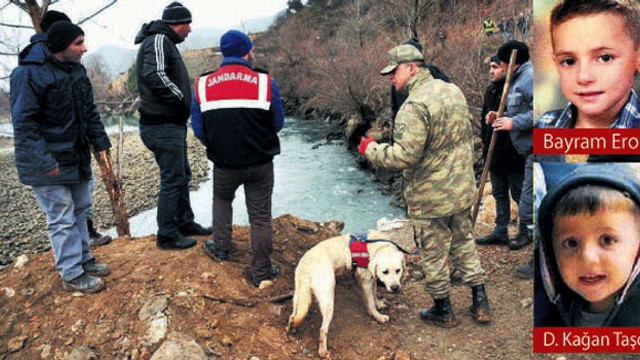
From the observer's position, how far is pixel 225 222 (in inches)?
162

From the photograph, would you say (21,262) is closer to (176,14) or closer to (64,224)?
(64,224)

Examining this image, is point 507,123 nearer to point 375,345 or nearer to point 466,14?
point 375,345

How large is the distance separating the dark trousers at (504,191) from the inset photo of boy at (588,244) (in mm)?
3131

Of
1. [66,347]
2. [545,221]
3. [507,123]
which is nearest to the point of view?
[545,221]

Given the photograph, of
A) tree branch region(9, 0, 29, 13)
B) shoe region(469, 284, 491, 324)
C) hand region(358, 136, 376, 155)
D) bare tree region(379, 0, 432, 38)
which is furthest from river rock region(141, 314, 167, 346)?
bare tree region(379, 0, 432, 38)

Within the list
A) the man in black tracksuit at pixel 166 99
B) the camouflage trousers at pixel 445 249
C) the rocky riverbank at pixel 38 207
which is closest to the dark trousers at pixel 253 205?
the man in black tracksuit at pixel 166 99

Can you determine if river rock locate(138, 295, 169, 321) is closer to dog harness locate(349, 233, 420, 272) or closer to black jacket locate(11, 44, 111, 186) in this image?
black jacket locate(11, 44, 111, 186)

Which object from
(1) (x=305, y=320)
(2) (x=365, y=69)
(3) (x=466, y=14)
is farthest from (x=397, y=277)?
(3) (x=466, y=14)

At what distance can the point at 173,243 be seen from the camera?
14.4ft

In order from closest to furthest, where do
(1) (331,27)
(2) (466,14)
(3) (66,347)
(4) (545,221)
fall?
1. (4) (545,221)
2. (3) (66,347)
3. (2) (466,14)
4. (1) (331,27)

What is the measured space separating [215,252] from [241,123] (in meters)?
1.46

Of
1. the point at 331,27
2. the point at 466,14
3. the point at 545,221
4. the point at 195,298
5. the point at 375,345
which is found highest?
the point at 331,27

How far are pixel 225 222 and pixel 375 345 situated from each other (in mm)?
1852

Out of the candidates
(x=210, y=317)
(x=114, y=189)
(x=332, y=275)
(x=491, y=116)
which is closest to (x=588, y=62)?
(x=332, y=275)
